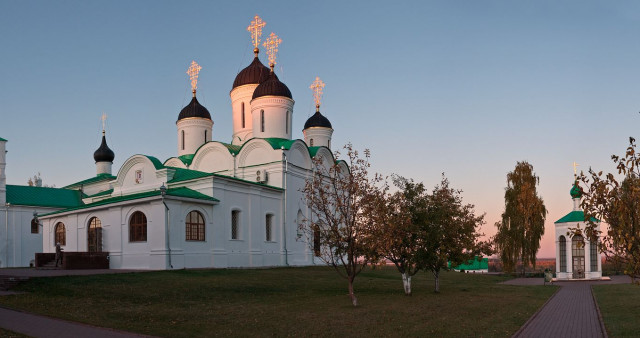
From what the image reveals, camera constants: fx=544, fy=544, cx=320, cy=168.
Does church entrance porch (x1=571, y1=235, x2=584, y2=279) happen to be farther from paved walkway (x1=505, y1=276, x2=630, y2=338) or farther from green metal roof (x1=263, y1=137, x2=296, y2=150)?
green metal roof (x1=263, y1=137, x2=296, y2=150)

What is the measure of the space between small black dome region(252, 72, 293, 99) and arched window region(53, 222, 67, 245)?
14918 millimetres

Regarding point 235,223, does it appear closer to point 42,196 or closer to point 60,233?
point 60,233

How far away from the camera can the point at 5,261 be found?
115ft

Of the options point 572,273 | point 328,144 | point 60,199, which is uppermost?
point 328,144

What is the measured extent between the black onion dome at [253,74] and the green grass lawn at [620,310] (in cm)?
2623

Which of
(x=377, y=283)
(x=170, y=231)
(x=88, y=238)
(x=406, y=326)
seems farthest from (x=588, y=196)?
(x=88, y=238)

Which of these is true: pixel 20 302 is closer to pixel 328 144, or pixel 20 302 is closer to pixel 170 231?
pixel 170 231

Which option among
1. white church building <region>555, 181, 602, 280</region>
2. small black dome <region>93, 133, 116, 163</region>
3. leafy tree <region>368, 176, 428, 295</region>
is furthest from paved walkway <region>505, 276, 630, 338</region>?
small black dome <region>93, 133, 116, 163</region>

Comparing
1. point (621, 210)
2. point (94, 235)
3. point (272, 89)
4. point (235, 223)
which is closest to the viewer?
point (621, 210)

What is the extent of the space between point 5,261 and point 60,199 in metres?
6.48

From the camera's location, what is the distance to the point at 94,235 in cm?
2961

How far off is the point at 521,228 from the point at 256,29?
23.9 m

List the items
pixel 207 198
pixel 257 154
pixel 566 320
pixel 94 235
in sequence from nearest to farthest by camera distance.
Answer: pixel 566 320 < pixel 207 198 < pixel 94 235 < pixel 257 154

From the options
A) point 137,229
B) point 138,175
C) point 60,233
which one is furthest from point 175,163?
point 137,229
